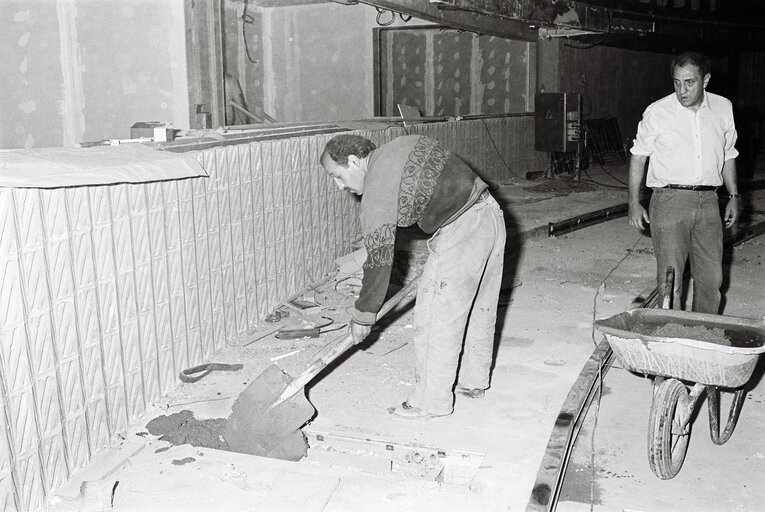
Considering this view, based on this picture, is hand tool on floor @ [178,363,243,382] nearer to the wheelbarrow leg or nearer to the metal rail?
the metal rail

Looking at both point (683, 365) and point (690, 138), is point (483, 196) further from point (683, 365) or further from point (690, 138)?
point (690, 138)

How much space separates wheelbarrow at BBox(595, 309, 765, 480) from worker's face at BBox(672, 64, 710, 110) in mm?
1302

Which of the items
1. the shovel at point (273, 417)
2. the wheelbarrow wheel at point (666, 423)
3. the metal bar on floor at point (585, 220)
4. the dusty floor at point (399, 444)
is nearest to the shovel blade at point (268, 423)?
the shovel at point (273, 417)

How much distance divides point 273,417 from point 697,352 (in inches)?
74.7

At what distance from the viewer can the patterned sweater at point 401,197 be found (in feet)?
10.9

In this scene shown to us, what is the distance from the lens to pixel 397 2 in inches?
283

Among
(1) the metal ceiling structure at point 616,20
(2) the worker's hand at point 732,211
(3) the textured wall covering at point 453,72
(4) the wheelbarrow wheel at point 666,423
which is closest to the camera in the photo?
(4) the wheelbarrow wheel at point 666,423

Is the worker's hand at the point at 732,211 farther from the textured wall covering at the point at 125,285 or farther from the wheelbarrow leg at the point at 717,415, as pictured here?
the textured wall covering at the point at 125,285

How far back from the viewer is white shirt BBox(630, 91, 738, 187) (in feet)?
13.6

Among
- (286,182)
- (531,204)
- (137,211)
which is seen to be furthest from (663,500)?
(531,204)

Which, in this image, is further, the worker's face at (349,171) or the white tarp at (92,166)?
the worker's face at (349,171)

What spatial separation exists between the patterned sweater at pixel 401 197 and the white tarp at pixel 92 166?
1193 millimetres

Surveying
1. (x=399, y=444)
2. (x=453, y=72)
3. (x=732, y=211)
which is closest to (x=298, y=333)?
(x=399, y=444)

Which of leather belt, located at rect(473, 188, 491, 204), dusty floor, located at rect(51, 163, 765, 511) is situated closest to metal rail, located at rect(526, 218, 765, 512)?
dusty floor, located at rect(51, 163, 765, 511)
